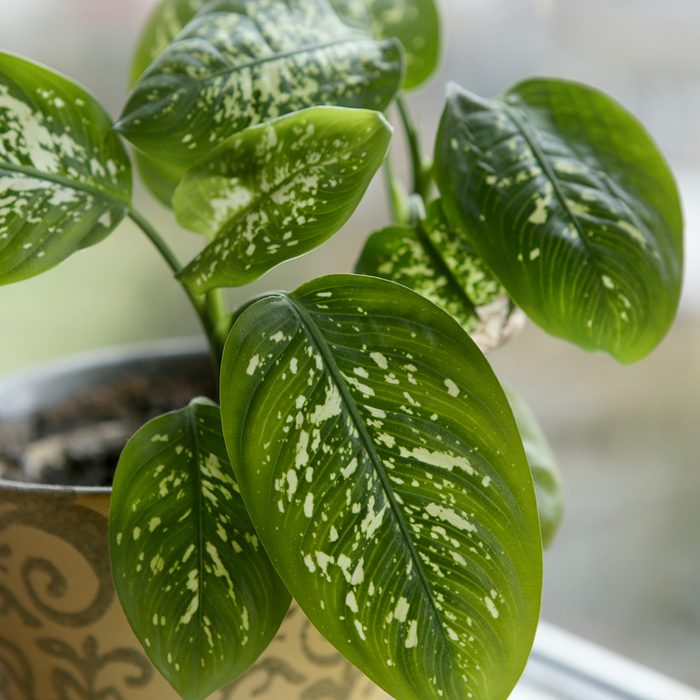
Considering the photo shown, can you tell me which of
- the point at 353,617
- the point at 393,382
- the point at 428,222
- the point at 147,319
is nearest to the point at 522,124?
the point at 428,222

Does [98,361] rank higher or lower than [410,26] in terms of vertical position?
lower

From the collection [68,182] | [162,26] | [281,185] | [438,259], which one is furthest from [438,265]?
[162,26]

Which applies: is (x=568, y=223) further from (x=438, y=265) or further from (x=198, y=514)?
(x=198, y=514)

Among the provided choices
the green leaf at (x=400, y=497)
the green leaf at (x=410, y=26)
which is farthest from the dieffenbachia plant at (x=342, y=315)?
the green leaf at (x=410, y=26)

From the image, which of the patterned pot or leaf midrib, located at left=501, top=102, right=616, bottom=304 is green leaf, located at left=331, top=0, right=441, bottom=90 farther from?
the patterned pot

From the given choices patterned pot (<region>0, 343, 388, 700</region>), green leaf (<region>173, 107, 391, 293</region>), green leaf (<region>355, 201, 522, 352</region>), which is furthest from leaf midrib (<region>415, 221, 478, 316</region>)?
patterned pot (<region>0, 343, 388, 700</region>)

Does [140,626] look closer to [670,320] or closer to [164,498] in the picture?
[164,498]

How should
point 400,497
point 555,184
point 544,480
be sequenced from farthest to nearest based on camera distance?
point 544,480 → point 555,184 → point 400,497

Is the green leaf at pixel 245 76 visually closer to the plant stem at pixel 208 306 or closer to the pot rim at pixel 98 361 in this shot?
the plant stem at pixel 208 306
